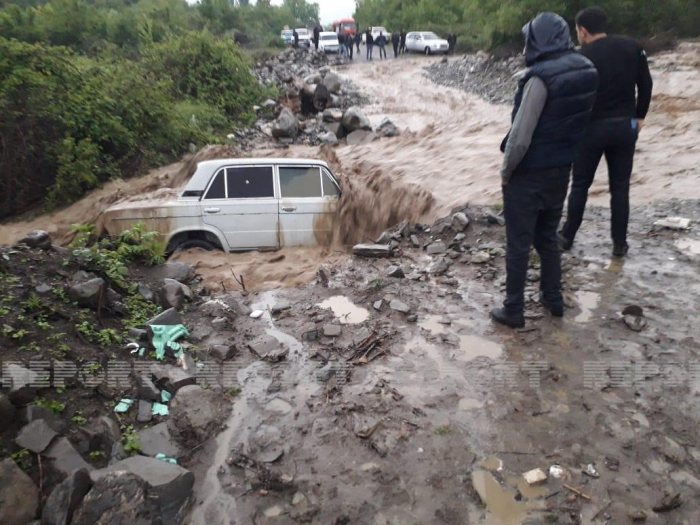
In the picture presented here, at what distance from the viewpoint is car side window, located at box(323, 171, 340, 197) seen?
6.71 m

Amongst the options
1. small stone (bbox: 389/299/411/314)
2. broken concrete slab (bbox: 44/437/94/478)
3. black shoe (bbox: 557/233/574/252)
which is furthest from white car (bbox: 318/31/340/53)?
broken concrete slab (bbox: 44/437/94/478)

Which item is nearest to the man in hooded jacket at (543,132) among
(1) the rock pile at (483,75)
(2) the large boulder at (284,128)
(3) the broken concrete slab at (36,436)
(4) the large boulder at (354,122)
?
(3) the broken concrete slab at (36,436)

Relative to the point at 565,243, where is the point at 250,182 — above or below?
above

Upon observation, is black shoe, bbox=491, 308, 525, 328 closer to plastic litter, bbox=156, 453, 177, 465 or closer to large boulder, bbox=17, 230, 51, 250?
plastic litter, bbox=156, 453, 177, 465

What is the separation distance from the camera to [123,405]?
3295mm

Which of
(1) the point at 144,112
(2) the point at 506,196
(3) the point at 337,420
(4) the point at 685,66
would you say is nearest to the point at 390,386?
(3) the point at 337,420

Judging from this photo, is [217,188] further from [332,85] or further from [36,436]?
[332,85]

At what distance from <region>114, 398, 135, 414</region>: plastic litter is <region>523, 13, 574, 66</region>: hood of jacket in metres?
3.42

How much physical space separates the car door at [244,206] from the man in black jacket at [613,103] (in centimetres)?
365

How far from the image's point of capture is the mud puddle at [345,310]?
14.4ft

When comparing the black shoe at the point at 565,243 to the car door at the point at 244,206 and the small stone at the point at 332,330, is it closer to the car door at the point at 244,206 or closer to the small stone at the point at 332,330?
the small stone at the point at 332,330

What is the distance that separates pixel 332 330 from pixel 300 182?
118 inches

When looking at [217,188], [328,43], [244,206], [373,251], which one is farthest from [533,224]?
[328,43]

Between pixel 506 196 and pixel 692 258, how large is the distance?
224cm
